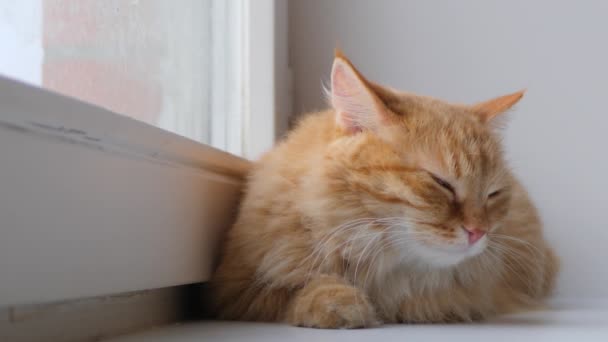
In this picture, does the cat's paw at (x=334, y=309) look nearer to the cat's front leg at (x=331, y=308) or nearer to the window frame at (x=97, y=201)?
the cat's front leg at (x=331, y=308)

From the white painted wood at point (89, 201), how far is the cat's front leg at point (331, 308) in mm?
231

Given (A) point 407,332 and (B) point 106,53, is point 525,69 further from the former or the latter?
(B) point 106,53

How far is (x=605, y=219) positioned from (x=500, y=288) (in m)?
0.73

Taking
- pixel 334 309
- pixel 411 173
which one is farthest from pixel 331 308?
pixel 411 173

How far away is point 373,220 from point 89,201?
1.64 ft

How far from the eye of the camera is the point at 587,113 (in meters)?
2.03

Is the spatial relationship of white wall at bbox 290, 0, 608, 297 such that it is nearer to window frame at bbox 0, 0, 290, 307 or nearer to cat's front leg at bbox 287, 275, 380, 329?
window frame at bbox 0, 0, 290, 307

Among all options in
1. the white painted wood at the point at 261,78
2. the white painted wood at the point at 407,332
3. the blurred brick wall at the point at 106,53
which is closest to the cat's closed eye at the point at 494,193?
the white painted wood at the point at 407,332

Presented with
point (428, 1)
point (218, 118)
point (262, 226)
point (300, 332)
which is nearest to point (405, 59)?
point (428, 1)

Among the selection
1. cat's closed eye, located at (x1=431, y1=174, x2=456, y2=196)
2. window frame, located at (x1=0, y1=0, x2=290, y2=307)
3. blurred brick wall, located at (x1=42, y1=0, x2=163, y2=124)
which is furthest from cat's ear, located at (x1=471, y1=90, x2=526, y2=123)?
blurred brick wall, located at (x1=42, y1=0, x2=163, y2=124)

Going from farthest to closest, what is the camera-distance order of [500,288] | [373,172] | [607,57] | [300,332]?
1. [607,57]
2. [500,288]
3. [373,172]
4. [300,332]

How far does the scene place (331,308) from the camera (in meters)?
1.14

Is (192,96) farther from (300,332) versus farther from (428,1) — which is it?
(428,1)

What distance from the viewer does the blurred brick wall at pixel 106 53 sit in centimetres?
103
